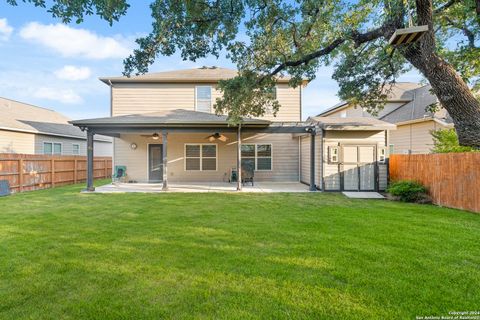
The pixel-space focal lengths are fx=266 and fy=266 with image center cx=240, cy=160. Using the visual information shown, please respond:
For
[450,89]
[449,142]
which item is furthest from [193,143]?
Answer: [450,89]

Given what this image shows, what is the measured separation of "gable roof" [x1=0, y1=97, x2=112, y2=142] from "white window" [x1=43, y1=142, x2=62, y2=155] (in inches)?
27.5

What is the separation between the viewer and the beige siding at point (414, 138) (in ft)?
44.1

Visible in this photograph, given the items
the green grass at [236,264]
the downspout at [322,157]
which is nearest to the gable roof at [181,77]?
the downspout at [322,157]

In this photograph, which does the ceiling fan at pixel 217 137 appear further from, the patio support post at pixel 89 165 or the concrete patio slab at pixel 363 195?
the concrete patio slab at pixel 363 195

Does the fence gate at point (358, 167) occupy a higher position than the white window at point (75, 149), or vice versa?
the white window at point (75, 149)

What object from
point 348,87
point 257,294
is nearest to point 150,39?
point 257,294

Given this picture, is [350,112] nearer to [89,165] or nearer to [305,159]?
[305,159]

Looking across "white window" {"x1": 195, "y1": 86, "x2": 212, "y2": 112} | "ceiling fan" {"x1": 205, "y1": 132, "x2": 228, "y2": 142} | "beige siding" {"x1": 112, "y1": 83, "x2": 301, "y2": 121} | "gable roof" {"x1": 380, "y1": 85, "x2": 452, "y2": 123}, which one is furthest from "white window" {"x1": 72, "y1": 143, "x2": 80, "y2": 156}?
"gable roof" {"x1": 380, "y1": 85, "x2": 452, "y2": 123}

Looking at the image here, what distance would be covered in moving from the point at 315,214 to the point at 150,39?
5422mm

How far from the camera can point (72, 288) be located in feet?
9.98

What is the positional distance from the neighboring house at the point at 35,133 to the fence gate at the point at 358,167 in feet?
52.2

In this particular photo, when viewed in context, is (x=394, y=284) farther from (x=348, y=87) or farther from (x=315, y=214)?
(x=348, y=87)

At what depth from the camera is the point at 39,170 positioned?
1174 cm

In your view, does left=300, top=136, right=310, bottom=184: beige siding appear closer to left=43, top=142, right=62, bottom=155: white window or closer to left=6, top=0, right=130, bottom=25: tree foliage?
left=6, top=0, right=130, bottom=25: tree foliage
